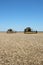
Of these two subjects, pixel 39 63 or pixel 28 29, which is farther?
pixel 28 29

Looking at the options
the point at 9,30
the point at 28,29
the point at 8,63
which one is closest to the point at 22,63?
the point at 8,63

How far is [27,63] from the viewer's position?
7.32 meters

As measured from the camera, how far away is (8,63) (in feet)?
23.8

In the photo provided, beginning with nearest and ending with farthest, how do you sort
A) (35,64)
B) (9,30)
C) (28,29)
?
1. (35,64)
2. (28,29)
3. (9,30)

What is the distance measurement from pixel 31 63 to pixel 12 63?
0.99 m

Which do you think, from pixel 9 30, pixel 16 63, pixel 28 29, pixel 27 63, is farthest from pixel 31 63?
pixel 9 30

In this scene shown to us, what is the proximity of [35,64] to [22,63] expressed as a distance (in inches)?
27.4

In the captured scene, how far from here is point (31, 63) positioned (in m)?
7.30

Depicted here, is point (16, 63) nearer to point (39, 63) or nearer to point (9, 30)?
point (39, 63)

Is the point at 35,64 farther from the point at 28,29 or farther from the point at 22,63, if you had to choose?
the point at 28,29

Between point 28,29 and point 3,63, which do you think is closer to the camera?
point 3,63

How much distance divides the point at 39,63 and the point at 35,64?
306 mm

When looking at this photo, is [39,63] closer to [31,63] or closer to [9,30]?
[31,63]

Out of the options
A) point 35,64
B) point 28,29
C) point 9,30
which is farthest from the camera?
point 9,30
